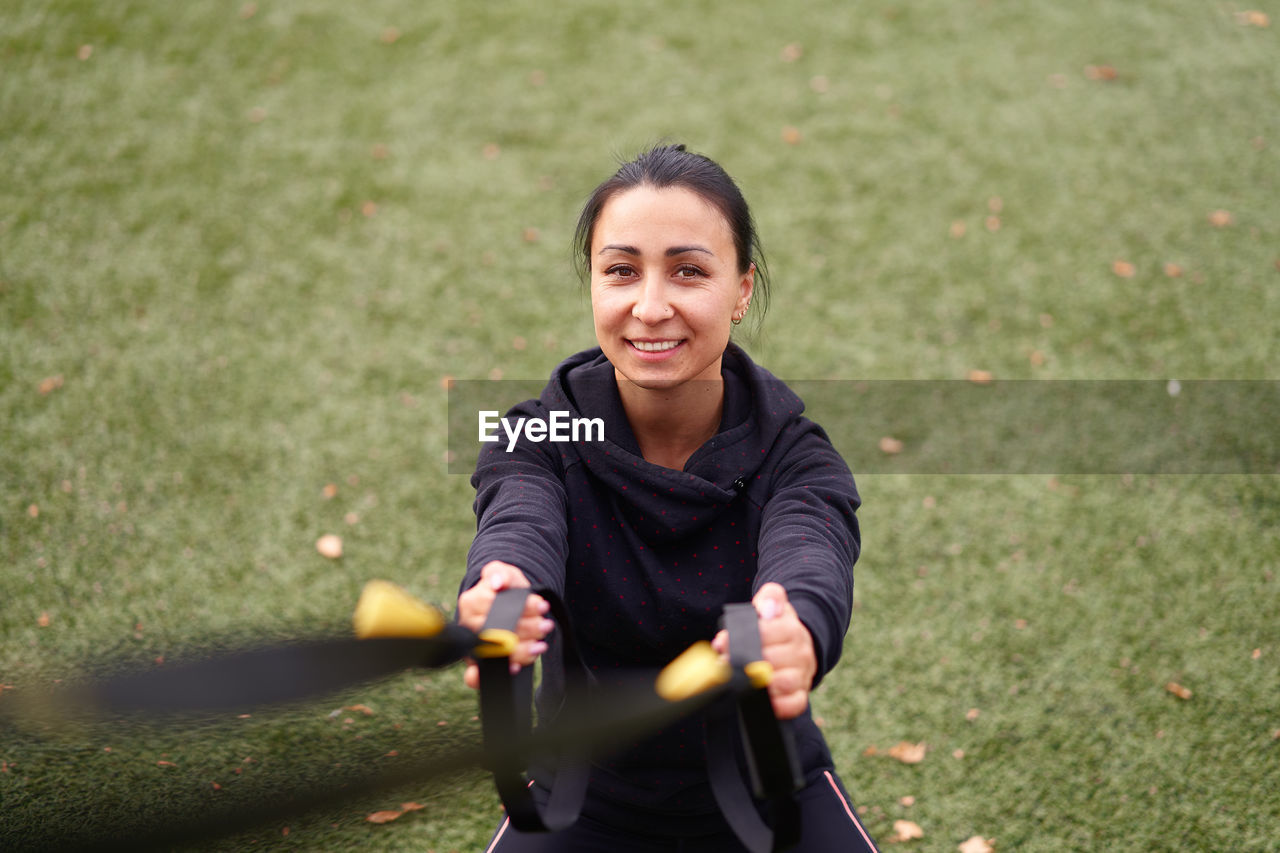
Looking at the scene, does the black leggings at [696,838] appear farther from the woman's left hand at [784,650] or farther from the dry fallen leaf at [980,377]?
the dry fallen leaf at [980,377]

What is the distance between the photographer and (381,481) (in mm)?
3900

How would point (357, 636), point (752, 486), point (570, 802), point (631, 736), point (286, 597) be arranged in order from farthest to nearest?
point (286, 597), point (752, 486), point (570, 802), point (631, 736), point (357, 636)

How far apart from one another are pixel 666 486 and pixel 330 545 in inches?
86.8

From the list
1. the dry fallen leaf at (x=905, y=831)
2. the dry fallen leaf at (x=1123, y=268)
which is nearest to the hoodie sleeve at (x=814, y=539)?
the dry fallen leaf at (x=905, y=831)

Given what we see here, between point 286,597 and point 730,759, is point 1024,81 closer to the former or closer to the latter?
point 286,597

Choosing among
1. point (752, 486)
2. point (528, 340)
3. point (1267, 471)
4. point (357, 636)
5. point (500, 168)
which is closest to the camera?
point (357, 636)

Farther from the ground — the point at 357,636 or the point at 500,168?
the point at 357,636

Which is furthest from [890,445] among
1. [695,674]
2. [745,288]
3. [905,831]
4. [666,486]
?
[695,674]

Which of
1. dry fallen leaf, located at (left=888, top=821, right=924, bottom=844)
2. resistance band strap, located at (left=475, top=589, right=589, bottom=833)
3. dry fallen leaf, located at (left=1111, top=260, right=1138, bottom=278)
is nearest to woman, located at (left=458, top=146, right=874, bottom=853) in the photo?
resistance band strap, located at (left=475, top=589, right=589, bottom=833)

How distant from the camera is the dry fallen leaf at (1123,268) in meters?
4.66

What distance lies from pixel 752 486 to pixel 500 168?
3.89 m

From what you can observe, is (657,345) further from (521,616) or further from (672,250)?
(521,616)

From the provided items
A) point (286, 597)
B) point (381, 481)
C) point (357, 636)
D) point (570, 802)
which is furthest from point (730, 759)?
point (381, 481)

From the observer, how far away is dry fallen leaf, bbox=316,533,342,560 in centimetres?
363
